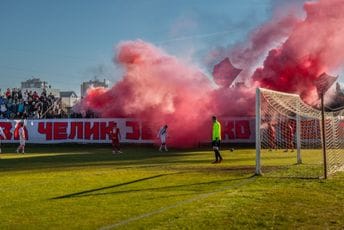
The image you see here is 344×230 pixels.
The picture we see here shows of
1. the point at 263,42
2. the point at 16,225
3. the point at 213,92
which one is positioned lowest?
the point at 16,225

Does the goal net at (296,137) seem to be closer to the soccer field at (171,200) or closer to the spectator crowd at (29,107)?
the soccer field at (171,200)

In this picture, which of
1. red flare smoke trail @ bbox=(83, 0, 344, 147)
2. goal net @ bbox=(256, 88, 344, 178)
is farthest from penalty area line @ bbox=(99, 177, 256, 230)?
red flare smoke trail @ bbox=(83, 0, 344, 147)

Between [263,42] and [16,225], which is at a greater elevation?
[263,42]

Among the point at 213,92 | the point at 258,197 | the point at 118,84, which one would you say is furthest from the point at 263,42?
the point at 258,197

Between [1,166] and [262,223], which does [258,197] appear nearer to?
[262,223]

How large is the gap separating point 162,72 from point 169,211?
24.7m

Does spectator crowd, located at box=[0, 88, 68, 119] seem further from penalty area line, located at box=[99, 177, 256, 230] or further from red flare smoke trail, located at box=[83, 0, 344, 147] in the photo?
penalty area line, located at box=[99, 177, 256, 230]

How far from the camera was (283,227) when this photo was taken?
27.7 ft

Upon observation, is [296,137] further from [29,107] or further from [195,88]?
[29,107]

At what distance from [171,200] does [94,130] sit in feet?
92.2

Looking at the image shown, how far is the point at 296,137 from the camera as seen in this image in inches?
930

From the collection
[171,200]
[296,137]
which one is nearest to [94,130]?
[296,137]

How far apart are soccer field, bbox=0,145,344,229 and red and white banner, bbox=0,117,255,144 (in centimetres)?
1784

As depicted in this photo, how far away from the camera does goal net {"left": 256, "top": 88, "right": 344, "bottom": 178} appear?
17281 millimetres
